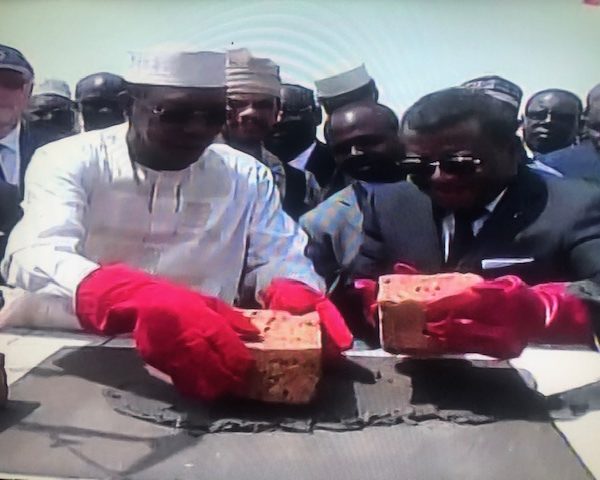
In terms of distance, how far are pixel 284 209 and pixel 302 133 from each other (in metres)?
0.11

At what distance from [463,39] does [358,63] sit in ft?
0.49

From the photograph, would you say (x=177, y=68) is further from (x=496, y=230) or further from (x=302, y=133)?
(x=496, y=230)

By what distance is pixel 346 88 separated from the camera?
1.20 metres

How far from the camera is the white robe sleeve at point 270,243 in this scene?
1.21 metres

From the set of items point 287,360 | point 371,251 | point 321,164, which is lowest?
point 287,360

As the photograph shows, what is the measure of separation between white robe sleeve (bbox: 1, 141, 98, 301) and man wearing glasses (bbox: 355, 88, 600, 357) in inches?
17.1

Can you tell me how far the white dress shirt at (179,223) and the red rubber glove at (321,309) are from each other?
0.08ft

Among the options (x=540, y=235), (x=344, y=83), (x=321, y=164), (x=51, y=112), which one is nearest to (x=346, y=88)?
(x=344, y=83)

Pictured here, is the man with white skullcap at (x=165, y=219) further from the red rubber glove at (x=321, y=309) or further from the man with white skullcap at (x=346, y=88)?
the man with white skullcap at (x=346, y=88)

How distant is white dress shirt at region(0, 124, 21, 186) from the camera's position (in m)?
1.27

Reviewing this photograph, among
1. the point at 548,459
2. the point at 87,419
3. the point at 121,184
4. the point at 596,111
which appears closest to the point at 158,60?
the point at 121,184

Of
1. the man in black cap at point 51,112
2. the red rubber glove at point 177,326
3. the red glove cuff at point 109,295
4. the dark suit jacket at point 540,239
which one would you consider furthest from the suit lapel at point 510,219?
the man in black cap at point 51,112

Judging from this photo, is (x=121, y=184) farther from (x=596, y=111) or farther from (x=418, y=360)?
(x=596, y=111)

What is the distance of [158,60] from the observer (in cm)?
122
